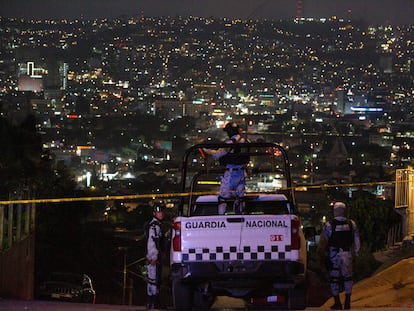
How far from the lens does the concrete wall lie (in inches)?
551

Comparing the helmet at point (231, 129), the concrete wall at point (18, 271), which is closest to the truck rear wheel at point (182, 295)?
the helmet at point (231, 129)

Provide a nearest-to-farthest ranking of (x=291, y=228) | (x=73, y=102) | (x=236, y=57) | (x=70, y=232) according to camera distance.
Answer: (x=291, y=228)
(x=70, y=232)
(x=236, y=57)
(x=73, y=102)

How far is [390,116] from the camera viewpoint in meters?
55.2

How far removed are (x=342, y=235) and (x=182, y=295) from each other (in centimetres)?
206

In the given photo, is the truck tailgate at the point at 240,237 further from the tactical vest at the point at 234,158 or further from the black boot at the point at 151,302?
the black boot at the point at 151,302

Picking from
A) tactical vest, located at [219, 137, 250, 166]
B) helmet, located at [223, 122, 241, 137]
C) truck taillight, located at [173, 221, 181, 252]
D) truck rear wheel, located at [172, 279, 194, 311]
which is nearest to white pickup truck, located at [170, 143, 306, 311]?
truck taillight, located at [173, 221, 181, 252]

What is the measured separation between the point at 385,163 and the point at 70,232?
64.4 feet

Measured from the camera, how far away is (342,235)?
10.7 m

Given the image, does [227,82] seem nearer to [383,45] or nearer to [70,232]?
[383,45]

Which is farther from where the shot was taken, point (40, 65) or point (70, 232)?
point (40, 65)

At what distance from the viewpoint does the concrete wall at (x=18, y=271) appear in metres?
14.0

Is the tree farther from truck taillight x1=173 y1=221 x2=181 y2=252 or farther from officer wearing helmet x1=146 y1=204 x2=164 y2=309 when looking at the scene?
truck taillight x1=173 y1=221 x2=181 y2=252

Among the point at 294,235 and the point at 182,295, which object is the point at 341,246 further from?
the point at 182,295

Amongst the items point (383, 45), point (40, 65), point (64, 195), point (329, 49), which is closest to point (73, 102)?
point (40, 65)
